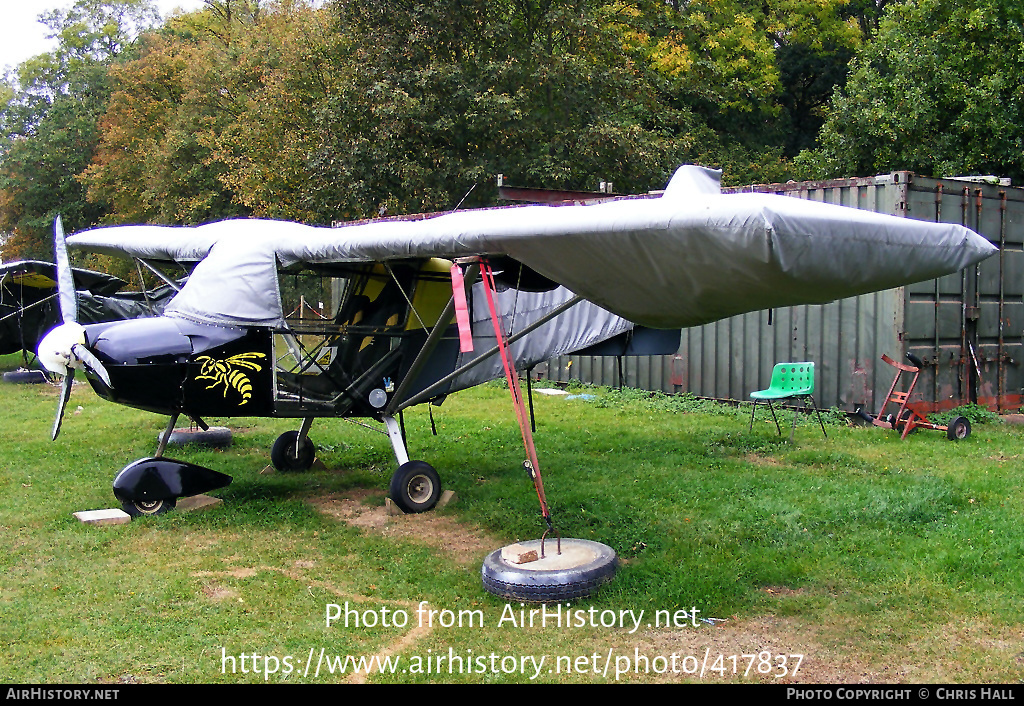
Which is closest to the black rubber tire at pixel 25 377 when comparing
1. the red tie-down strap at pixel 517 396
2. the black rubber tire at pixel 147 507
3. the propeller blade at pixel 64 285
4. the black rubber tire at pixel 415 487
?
the propeller blade at pixel 64 285

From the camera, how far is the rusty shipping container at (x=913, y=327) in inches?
448

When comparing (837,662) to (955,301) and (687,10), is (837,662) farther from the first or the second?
(687,10)

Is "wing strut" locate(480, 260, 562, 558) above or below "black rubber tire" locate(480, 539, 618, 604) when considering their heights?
above

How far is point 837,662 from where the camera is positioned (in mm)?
4551

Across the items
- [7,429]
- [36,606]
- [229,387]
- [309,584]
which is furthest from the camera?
[7,429]

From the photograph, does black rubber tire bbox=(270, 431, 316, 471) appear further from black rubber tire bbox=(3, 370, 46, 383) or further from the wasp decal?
black rubber tire bbox=(3, 370, 46, 383)

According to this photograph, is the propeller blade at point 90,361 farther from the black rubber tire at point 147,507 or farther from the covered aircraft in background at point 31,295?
the covered aircraft in background at point 31,295

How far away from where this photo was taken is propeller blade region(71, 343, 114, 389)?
275 inches

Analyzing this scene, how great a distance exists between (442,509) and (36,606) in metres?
3.48

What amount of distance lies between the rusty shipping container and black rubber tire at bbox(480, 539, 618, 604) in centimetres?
658

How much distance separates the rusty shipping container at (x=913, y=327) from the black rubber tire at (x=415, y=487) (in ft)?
16.2

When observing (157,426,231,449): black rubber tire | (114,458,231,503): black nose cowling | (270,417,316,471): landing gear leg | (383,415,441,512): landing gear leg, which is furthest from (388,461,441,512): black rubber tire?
(157,426,231,449): black rubber tire

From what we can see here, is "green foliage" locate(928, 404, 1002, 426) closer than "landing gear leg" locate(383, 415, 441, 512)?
No
